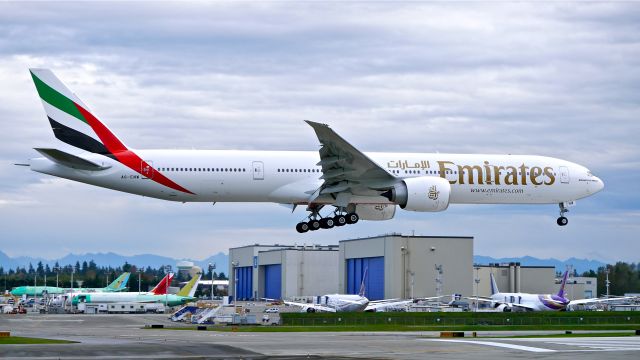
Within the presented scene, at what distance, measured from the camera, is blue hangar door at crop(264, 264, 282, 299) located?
138 meters

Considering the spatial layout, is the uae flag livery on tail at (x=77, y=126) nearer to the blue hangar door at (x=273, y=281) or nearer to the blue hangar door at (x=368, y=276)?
the blue hangar door at (x=368, y=276)

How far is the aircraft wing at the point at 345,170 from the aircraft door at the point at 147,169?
29.5ft

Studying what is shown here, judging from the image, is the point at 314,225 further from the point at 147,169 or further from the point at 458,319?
the point at 458,319

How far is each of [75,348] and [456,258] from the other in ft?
256

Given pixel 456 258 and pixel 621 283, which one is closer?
pixel 456 258

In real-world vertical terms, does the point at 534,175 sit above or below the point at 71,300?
above

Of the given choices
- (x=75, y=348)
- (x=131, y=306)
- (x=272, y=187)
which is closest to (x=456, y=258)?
(x=131, y=306)

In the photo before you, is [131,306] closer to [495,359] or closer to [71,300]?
[71,300]

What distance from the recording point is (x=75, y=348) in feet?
125

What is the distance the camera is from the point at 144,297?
120500 mm

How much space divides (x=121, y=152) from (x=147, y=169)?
1.89 metres

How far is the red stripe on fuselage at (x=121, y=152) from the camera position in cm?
5394

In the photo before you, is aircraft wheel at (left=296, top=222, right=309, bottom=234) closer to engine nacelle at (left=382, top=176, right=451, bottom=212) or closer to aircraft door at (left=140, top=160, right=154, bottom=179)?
engine nacelle at (left=382, top=176, right=451, bottom=212)

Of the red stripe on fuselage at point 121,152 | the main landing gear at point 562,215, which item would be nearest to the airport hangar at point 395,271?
the main landing gear at point 562,215
